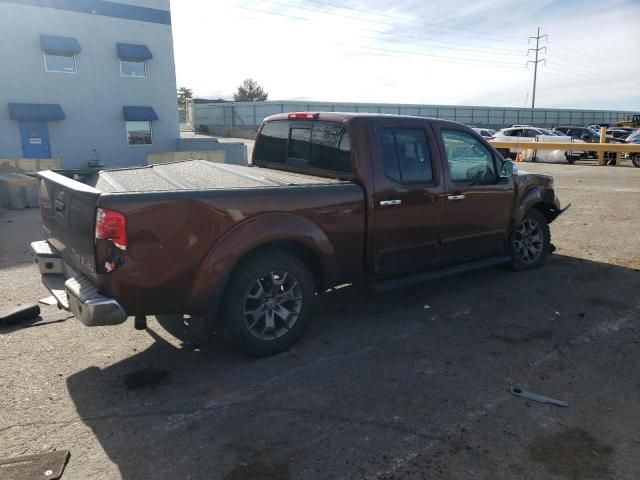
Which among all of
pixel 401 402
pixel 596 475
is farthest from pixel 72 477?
pixel 596 475

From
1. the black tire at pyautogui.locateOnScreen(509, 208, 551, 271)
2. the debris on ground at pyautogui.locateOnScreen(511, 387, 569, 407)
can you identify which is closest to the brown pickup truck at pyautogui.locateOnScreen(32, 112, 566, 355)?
the black tire at pyautogui.locateOnScreen(509, 208, 551, 271)

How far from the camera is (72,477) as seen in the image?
8.70 feet

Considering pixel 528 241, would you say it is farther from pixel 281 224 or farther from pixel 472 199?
pixel 281 224

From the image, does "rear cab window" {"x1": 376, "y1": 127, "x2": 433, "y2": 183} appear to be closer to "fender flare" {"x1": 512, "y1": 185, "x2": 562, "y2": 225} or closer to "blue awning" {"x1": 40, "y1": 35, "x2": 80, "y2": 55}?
"fender flare" {"x1": 512, "y1": 185, "x2": 562, "y2": 225}

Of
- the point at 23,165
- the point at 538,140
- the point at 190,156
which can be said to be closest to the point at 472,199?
Answer: the point at 23,165

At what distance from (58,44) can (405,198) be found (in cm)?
2010

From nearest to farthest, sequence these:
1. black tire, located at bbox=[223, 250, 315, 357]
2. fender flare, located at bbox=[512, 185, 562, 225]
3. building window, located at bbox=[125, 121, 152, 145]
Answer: black tire, located at bbox=[223, 250, 315, 357]
fender flare, located at bbox=[512, 185, 562, 225]
building window, located at bbox=[125, 121, 152, 145]

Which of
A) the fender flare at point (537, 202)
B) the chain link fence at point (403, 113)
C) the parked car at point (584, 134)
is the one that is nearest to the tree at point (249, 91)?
the chain link fence at point (403, 113)

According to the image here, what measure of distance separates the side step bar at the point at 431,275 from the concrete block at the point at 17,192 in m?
10.5

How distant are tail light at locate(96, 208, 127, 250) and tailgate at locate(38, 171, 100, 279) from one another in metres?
0.08

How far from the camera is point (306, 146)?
505cm

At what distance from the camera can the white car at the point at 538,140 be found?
935 inches

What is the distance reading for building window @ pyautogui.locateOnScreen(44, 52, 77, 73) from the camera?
2019 cm

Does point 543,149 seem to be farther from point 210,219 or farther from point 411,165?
point 210,219
